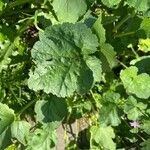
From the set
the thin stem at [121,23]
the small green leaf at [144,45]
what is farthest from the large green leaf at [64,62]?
the small green leaf at [144,45]

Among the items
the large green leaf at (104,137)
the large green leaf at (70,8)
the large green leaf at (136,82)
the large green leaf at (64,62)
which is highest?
the large green leaf at (70,8)

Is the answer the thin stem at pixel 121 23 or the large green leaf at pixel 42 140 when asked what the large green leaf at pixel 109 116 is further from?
the thin stem at pixel 121 23

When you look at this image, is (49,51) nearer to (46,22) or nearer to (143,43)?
(46,22)

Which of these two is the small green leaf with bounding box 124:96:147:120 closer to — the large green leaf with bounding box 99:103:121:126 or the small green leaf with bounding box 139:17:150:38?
the large green leaf with bounding box 99:103:121:126

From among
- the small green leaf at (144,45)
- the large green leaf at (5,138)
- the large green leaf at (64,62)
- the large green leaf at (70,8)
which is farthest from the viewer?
the small green leaf at (144,45)

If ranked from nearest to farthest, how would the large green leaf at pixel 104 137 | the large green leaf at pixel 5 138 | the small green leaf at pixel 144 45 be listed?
the large green leaf at pixel 5 138, the large green leaf at pixel 104 137, the small green leaf at pixel 144 45

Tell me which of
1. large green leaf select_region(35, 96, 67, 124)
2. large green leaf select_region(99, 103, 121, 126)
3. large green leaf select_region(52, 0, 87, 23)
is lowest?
large green leaf select_region(99, 103, 121, 126)

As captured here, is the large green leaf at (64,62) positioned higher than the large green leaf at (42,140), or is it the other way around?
the large green leaf at (64,62)

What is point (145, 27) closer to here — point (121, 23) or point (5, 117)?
point (121, 23)

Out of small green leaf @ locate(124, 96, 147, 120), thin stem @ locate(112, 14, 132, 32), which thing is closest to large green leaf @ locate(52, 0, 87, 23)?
thin stem @ locate(112, 14, 132, 32)
